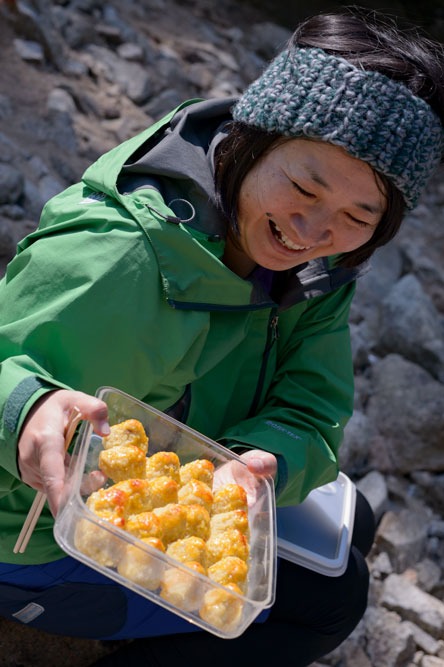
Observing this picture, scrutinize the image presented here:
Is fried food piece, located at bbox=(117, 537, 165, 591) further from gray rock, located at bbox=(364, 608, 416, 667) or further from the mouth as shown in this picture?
gray rock, located at bbox=(364, 608, 416, 667)

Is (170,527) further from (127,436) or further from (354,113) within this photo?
(354,113)

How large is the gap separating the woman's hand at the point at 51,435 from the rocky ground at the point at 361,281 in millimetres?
894

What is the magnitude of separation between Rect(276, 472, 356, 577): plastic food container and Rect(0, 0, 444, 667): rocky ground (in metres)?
0.55

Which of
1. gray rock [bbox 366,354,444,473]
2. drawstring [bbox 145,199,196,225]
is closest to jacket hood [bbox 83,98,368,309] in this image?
drawstring [bbox 145,199,196,225]

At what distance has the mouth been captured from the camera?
1.71 meters

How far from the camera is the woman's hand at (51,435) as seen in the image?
132 cm

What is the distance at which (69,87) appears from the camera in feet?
12.9

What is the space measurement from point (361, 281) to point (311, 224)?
2.48m

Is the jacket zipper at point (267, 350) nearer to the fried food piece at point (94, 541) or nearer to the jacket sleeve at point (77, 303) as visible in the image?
the jacket sleeve at point (77, 303)

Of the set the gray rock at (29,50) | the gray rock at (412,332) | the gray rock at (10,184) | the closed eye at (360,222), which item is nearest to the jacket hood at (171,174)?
the closed eye at (360,222)

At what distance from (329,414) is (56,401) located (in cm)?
81

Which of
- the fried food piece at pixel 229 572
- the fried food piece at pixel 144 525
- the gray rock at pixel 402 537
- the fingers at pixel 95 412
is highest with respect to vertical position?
the fingers at pixel 95 412

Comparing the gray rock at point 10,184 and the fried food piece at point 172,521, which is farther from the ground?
the fried food piece at point 172,521

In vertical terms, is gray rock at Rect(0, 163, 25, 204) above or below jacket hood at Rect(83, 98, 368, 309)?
below
